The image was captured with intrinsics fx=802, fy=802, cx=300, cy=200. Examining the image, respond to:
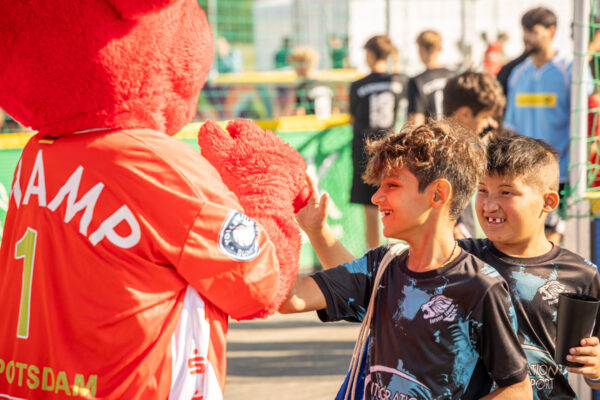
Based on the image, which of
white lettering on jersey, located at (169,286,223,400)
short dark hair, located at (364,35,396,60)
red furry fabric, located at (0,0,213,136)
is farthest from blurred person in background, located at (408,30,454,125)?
white lettering on jersey, located at (169,286,223,400)

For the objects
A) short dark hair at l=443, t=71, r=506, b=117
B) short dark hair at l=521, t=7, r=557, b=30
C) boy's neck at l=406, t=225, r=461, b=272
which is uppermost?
short dark hair at l=521, t=7, r=557, b=30

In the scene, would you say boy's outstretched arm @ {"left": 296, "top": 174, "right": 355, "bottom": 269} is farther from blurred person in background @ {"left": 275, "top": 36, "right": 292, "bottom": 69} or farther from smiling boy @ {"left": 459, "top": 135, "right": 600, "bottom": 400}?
blurred person in background @ {"left": 275, "top": 36, "right": 292, "bottom": 69}

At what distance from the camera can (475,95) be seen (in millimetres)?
4500

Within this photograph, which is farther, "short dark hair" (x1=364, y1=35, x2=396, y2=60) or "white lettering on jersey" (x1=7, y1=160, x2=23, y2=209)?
"short dark hair" (x1=364, y1=35, x2=396, y2=60)

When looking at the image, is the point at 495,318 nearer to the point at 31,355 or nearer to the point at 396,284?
the point at 396,284

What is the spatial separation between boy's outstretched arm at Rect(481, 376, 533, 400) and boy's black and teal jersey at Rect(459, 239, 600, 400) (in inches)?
14.5

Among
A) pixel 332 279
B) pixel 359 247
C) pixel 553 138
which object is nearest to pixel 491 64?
pixel 359 247

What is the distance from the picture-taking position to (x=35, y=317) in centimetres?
A: 198

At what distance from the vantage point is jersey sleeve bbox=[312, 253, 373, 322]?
2.34m

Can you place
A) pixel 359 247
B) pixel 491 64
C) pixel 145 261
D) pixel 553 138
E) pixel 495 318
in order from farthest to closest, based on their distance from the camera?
pixel 491 64 → pixel 359 247 → pixel 553 138 → pixel 495 318 → pixel 145 261

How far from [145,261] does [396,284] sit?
2.47 feet

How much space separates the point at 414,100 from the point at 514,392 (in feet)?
16.7

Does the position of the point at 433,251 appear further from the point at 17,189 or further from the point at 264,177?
the point at 17,189

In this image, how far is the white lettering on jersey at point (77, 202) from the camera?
1923 millimetres
